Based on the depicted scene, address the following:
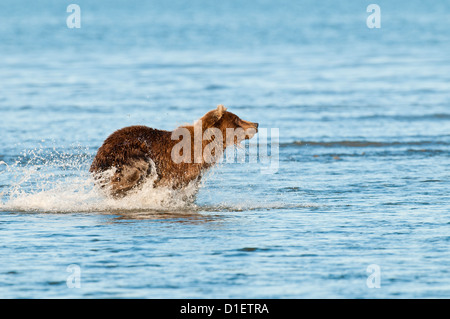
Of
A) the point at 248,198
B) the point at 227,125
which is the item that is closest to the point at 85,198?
the point at 227,125

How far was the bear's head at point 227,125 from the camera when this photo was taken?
11430 millimetres

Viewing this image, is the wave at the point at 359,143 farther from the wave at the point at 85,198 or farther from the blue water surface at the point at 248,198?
the wave at the point at 85,198

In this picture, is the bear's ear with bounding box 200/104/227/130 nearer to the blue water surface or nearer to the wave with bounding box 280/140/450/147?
the blue water surface

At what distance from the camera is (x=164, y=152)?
36.6 feet

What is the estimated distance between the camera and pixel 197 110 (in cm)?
2241

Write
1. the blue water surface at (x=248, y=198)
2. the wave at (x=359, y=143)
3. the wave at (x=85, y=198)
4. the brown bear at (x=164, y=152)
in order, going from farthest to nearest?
the wave at (x=359, y=143) → the wave at (x=85, y=198) → the brown bear at (x=164, y=152) → the blue water surface at (x=248, y=198)

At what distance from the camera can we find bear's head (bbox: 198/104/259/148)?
11.4m

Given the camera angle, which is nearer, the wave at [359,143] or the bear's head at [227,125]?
the bear's head at [227,125]

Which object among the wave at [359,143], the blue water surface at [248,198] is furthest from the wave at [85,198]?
the wave at [359,143]

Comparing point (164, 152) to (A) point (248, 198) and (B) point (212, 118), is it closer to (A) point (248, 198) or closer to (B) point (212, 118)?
(B) point (212, 118)

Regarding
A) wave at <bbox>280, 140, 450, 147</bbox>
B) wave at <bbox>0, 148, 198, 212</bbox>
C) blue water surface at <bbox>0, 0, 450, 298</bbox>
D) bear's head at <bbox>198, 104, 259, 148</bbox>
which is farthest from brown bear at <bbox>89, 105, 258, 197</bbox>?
wave at <bbox>280, 140, 450, 147</bbox>
